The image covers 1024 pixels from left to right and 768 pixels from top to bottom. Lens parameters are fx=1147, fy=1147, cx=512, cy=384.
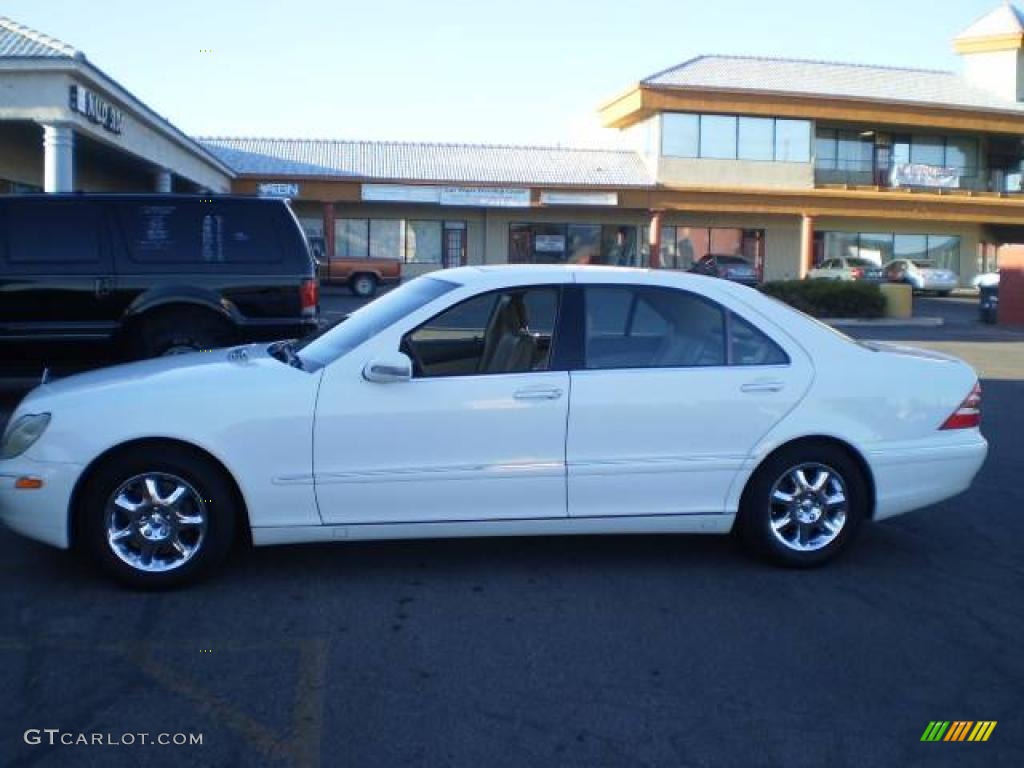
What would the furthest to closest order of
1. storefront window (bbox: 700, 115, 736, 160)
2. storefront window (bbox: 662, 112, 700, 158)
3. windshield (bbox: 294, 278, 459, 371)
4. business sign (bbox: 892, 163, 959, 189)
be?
business sign (bbox: 892, 163, 959, 189)
storefront window (bbox: 700, 115, 736, 160)
storefront window (bbox: 662, 112, 700, 158)
windshield (bbox: 294, 278, 459, 371)

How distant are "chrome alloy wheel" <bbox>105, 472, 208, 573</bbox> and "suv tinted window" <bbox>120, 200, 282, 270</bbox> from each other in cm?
473

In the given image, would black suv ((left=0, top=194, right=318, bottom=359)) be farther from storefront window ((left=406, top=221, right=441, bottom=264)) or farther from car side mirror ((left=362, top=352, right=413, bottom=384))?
storefront window ((left=406, top=221, right=441, bottom=264))

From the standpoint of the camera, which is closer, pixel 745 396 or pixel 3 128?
pixel 745 396

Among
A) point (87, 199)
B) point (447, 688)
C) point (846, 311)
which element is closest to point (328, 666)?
point (447, 688)

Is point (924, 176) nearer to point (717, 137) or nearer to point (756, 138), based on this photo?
point (756, 138)

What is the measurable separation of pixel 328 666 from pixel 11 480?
6.22 feet

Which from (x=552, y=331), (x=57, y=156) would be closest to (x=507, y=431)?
(x=552, y=331)

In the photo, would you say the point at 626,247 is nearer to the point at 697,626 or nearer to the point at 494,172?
the point at 494,172

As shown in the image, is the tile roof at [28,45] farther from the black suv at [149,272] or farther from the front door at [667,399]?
the front door at [667,399]

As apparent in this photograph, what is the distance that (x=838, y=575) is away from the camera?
6004mm

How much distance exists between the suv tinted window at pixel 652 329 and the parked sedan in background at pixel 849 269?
36485 millimetres

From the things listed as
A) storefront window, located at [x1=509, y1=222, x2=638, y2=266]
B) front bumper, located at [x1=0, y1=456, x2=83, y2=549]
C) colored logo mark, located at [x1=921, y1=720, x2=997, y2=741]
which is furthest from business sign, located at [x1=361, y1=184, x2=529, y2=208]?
colored logo mark, located at [x1=921, y1=720, x2=997, y2=741]

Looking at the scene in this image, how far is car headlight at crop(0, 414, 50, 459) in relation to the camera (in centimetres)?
539

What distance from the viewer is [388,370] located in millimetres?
5488
